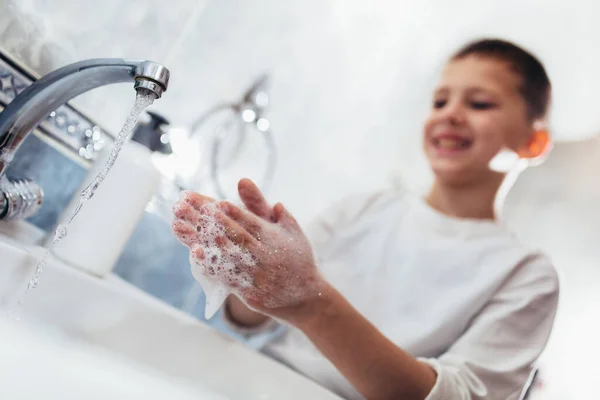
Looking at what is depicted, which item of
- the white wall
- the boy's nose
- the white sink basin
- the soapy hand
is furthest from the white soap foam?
the boy's nose

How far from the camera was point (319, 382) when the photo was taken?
0.74 meters

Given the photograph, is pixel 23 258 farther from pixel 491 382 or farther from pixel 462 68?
pixel 462 68

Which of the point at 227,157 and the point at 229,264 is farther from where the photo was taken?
the point at 227,157

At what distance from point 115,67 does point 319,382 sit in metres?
0.54

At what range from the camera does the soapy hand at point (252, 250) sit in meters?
0.54

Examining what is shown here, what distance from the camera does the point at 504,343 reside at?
2.22 feet

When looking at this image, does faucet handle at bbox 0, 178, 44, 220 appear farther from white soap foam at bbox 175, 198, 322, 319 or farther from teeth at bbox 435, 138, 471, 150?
teeth at bbox 435, 138, 471, 150

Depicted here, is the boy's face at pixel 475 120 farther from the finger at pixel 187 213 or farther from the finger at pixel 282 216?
the finger at pixel 187 213

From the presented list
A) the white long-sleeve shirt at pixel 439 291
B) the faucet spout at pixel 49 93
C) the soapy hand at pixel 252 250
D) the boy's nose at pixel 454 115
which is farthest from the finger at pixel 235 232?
the boy's nose at pixel 454 115

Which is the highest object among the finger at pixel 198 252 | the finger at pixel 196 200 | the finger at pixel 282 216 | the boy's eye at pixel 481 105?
the boy's eye at pixel 481 105

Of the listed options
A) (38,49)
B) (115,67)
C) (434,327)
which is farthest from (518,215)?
(38,49)

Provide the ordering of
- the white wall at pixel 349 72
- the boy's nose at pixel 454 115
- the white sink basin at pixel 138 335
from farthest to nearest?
1. the boy's nose at pixel 454 115
2. the white wall at pixel 349 72
3. the white sink basin at pixel 138 335

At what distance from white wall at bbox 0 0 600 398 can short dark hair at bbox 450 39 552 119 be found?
2 cm

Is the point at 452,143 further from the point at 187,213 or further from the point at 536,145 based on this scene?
the point at 187,213
